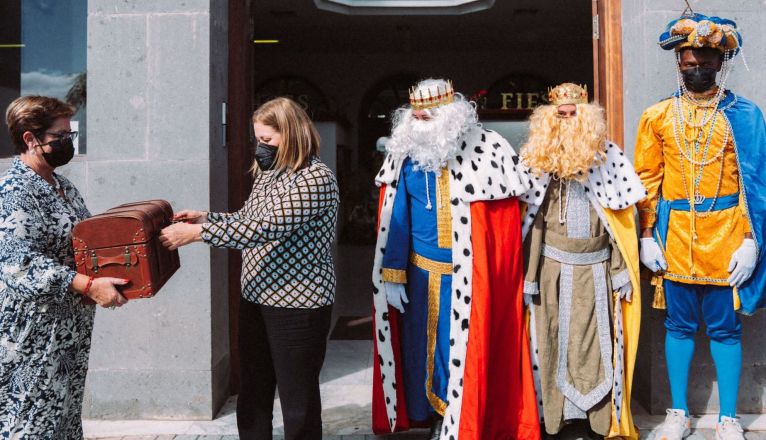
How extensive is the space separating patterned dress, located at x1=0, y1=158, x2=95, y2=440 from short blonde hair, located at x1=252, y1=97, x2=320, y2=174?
0.83m

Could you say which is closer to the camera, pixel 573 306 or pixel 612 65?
pixel 573 306

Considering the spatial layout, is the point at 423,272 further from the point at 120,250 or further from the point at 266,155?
the point at 120,250

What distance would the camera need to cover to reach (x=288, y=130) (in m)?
2.55

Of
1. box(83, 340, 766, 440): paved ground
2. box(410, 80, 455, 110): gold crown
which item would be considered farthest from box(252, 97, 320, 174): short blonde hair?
box(83, 340, 766, 440): paved ground

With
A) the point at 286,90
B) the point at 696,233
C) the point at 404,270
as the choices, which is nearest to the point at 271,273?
the point at 404,270

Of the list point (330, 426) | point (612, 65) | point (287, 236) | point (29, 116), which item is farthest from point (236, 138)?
point (612, 65)

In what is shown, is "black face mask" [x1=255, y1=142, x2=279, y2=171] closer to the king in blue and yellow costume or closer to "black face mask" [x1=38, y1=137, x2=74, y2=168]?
"black face mask" [x1=38, y1=137, x2=74, y2=168]

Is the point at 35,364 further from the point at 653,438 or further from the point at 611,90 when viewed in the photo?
the point at 611,90

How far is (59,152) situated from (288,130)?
855 mm

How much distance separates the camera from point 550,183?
10.6 ft

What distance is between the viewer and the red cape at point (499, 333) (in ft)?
9.96

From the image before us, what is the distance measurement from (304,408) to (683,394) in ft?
6.72

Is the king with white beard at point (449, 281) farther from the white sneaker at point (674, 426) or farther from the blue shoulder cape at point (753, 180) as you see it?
the blue shoulder cape at point (753, 180)

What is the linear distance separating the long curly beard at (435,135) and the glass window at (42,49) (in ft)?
6.92
